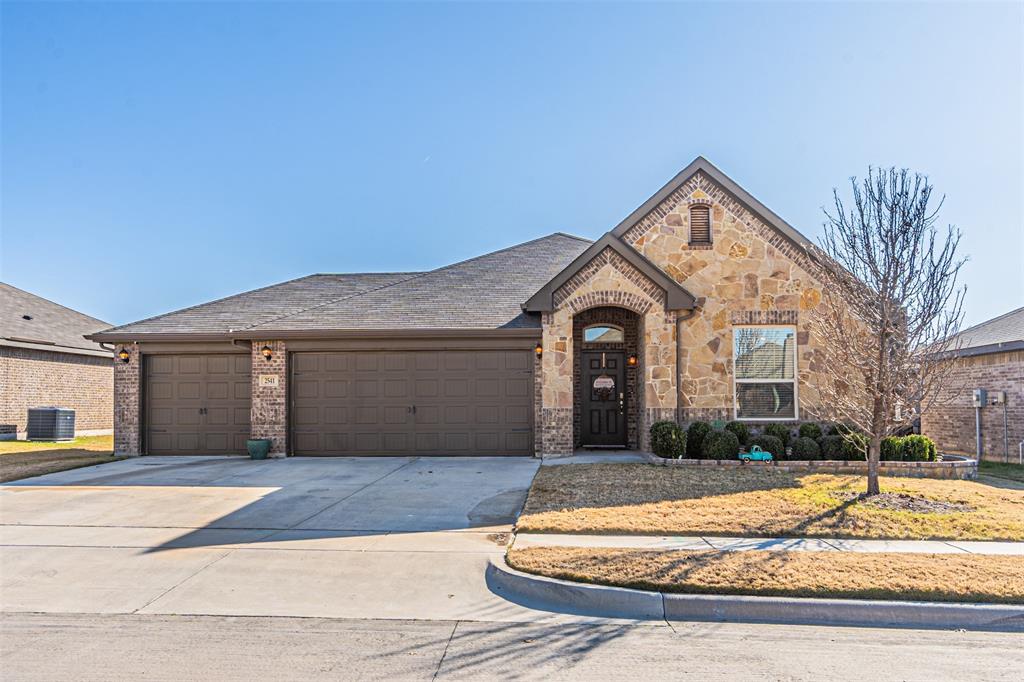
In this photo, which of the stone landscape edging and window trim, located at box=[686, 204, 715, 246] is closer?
the stone landscape edging

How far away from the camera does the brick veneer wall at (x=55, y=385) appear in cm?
1970

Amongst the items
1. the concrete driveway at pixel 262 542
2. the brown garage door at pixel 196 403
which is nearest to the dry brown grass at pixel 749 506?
the concrete driveway at pixel 262 542

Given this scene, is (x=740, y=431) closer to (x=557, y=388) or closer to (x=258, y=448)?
(x=557, y=388)

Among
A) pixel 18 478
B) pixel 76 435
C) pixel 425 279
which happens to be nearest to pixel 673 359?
pixel 425 279

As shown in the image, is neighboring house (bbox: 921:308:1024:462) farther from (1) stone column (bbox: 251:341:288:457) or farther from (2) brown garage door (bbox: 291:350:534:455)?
(1) stone column (bbox: 251:341:288:457)

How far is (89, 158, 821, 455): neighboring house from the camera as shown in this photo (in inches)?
544

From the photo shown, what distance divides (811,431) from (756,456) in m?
1.55

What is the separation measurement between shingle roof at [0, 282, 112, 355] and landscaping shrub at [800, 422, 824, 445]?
20673mm

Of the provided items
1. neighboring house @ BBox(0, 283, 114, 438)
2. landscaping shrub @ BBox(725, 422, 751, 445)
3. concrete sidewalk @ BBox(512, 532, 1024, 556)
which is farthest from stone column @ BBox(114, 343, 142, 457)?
landscaping shrub @ BBox(725, 422, 751, 445)

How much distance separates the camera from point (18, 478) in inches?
460

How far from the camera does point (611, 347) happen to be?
15.5 m

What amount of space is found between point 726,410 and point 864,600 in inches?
345

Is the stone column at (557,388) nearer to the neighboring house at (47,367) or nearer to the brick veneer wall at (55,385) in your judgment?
the neighboring house at (47,367)

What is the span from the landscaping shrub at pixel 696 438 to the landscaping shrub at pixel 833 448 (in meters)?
2.13
